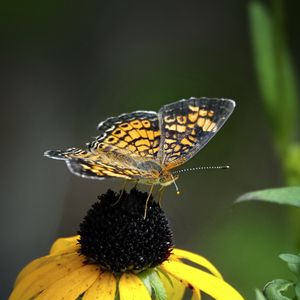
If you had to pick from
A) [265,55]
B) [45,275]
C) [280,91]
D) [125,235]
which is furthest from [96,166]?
[265,55]

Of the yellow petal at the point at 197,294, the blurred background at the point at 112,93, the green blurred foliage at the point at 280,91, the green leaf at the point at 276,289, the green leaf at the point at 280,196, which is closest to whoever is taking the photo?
the green leaf at the point at 276,289

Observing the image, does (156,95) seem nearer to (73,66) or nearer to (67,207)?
(73,66)

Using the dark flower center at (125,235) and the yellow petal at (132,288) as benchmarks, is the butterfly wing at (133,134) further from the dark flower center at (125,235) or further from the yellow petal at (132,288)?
the yellow petal at (132,288)

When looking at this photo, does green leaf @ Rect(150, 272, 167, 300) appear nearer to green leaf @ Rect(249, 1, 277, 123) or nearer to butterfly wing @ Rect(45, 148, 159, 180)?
butterfly wing @ Rect(45, 148, 159, 180)

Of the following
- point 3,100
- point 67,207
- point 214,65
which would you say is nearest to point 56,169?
point 67,207

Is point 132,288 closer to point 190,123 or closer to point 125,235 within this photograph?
point 125,235

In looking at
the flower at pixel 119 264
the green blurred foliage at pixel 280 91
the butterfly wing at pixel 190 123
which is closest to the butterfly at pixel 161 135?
the butterfly wing at pixel 190 123
